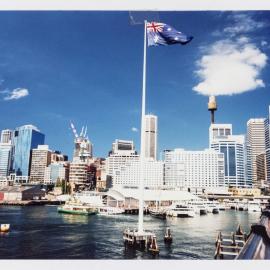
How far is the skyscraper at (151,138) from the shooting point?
10525cm

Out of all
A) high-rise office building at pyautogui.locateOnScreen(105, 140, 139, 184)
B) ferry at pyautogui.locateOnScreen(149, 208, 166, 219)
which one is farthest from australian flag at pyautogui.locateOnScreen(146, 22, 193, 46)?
high-rise office building at pyautogui.locateOnScreen(105, 140, 139, 184)

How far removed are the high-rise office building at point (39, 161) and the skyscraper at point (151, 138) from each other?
25469 millimetres

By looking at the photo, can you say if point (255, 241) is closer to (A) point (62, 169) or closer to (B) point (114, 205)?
(B) point (114, 205)

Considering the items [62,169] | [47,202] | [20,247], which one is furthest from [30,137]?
[20,247]

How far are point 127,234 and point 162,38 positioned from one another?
722 cm

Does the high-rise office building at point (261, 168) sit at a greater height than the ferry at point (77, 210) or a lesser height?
greater

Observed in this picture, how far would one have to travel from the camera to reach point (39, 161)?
9700 cm

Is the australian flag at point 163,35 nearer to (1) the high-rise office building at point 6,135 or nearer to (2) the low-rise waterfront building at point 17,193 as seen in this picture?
(2) the low-rise waterfront building at point 17,193

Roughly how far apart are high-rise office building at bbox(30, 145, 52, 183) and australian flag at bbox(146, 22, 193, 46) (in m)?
84.6

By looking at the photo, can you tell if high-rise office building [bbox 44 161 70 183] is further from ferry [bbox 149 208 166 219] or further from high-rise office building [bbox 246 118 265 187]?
ferry [bbox 149 208 166 219]

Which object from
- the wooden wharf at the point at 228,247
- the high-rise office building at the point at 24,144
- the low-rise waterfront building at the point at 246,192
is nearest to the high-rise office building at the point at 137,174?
the low-rise waterfront building at the point at 246,192

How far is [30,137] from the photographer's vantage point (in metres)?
104

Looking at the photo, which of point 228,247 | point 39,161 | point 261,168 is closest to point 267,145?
point 261,168

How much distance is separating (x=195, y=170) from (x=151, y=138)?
115 ft
